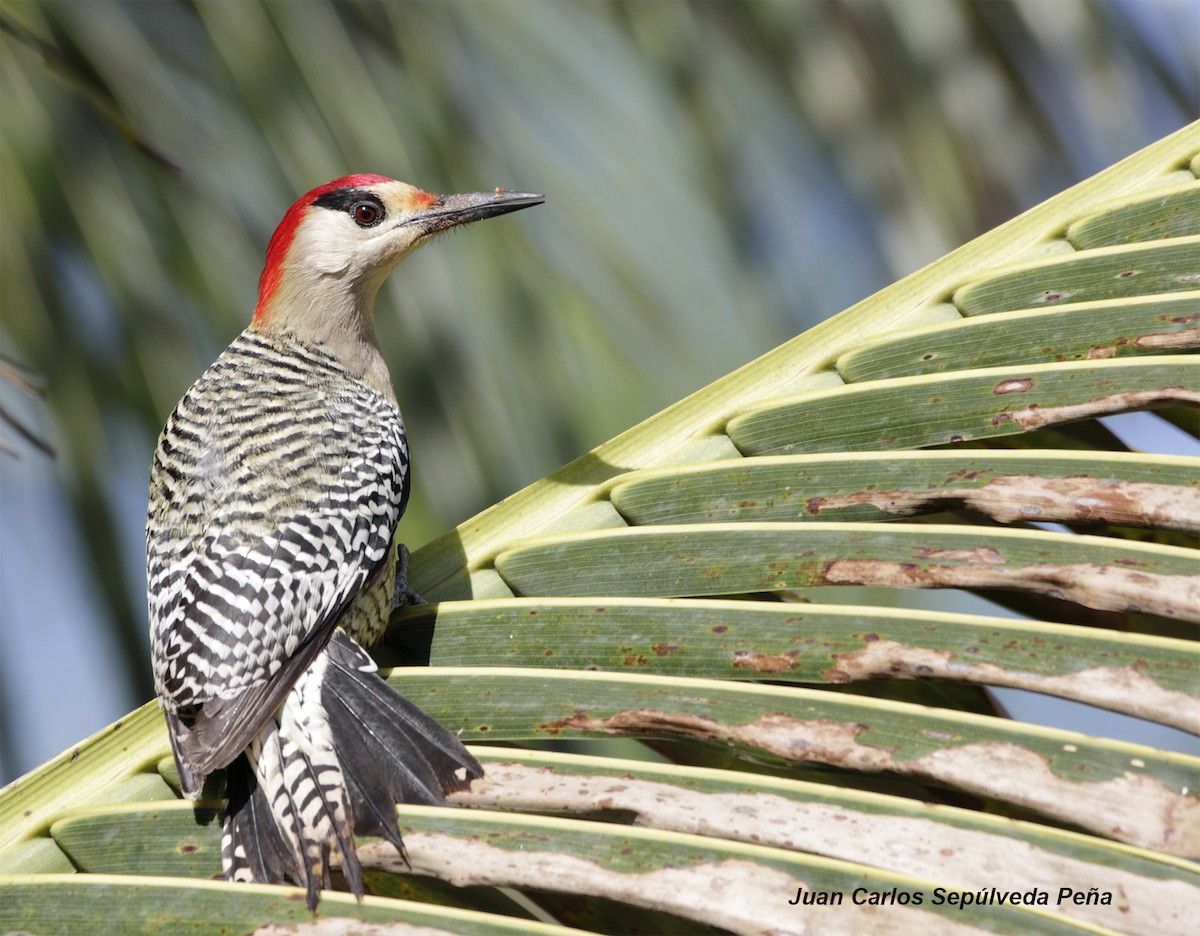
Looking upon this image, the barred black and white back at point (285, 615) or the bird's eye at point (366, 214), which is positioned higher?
the bird's eye at point (366, 214)

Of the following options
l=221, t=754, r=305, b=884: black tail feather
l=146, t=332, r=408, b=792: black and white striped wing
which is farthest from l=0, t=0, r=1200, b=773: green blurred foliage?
l=221, t=754, r=305, b=884: black tail feather

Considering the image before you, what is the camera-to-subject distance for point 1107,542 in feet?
4.91

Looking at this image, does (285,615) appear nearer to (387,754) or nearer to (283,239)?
(387,754)

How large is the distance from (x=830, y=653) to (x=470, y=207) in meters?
1.57

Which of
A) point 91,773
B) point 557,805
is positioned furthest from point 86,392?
point 557,805

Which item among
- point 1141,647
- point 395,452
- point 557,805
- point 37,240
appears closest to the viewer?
point 1141,647

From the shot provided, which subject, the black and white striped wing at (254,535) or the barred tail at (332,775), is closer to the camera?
the barred tail at (332,775)

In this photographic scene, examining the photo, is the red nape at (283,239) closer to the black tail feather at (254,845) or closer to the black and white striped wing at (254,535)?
the black and white striped wing at (254,535)

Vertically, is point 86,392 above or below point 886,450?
above

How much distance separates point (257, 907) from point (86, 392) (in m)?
1.21

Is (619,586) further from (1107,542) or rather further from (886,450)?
(1107,542)

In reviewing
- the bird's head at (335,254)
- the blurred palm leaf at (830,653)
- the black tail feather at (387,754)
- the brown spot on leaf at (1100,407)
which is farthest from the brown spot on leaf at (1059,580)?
the bird's head at (335,254)

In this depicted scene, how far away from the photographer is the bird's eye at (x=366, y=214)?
3205mm

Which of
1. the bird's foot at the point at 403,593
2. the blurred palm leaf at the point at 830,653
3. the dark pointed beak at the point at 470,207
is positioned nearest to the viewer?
the blurred palm leaf at the point at 830,653
